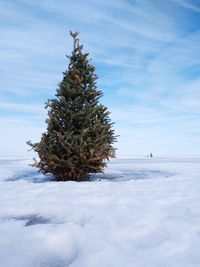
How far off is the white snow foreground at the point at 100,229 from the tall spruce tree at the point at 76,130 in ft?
12.2

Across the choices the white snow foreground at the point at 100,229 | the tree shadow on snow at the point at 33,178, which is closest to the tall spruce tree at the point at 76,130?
the tree shadow on snow at the point at 33,178

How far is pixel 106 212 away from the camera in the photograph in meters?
6.64

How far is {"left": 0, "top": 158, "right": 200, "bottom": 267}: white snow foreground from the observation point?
428 centimetres

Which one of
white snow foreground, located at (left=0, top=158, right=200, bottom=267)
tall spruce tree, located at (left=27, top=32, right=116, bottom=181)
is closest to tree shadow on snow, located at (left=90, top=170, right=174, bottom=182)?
tall spruce tree, located at (left=27, top=32, right=116, bottom=181)

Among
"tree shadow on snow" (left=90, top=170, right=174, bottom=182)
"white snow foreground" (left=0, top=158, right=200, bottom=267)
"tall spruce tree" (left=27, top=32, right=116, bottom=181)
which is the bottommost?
"white snow foreground" (left=0, top=158, right=200, bottom=267)

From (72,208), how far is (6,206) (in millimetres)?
1491

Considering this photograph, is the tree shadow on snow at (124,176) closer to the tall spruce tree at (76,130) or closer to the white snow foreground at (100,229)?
the tall spruce tree at (76,130)

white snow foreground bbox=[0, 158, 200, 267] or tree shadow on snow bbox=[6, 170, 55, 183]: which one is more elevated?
tree shadow on snow bbox=[6, 170, 55, 183]

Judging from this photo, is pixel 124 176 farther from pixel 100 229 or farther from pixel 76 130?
pixel 100 229

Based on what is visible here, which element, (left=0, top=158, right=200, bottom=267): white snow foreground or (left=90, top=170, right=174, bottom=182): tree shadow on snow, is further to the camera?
(left=90, top=170, right=174, bottom=182): tree shadow on snow

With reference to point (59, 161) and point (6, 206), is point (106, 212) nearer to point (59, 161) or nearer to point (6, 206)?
point (6, 206)

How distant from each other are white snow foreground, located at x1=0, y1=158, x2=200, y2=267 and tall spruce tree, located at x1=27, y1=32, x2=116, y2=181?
3.73 metres

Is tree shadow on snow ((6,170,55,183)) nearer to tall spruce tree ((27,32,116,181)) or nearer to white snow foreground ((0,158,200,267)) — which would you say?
tall spruce tree ((27,32,116,181))

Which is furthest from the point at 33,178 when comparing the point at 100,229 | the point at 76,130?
the point at 100,229
